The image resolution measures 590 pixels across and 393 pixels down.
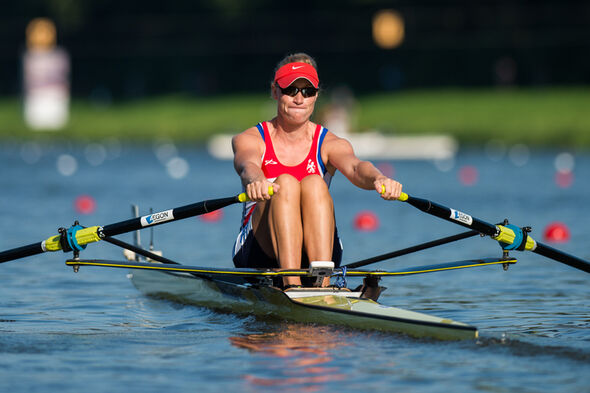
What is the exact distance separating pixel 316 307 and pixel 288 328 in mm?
319

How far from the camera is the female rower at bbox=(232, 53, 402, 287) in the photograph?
790 centimetres

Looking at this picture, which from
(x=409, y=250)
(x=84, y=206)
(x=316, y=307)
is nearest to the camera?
(x=316, y=307)

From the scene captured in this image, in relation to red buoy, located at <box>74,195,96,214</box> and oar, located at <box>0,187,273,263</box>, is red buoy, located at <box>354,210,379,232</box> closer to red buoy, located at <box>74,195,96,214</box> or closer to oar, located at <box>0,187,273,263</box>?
red buoy, located at <box>74,195,96,214</box>

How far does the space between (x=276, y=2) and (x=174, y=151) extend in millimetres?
16976

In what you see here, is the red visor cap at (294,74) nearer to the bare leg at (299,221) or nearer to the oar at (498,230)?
the bare leg at (299,221)

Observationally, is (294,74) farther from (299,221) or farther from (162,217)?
(162,217)

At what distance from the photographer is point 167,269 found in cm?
832

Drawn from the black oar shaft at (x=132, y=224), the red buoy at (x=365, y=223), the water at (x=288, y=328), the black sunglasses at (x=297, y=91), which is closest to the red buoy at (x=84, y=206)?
the water at (x=288, y=328)

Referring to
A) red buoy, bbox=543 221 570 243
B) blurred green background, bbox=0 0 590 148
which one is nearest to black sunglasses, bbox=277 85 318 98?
red buoy, bbox=543 221 570 243

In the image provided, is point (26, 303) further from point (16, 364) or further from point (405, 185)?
point (405, 185)

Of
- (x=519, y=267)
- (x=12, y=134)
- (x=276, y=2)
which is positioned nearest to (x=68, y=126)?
(x=12, y=134)

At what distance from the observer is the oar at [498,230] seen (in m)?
8.06

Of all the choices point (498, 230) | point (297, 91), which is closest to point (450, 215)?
point (498, 230)

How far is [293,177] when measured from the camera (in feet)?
26.0
